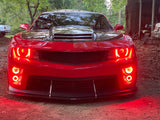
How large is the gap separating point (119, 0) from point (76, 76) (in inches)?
925

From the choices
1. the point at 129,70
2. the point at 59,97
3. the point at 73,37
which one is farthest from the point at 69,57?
the point at 129,70

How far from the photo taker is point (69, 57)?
132 inches

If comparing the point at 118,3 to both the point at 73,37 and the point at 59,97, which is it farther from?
the point at 59,97

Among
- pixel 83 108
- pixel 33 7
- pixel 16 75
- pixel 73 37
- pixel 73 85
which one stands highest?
pixel 33 7

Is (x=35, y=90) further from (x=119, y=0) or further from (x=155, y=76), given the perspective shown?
(x=119, y=0)

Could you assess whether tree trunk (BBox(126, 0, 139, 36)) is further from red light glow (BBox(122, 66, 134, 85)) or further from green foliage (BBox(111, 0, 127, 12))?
red light glow (BBox(122, 66, 134, 85))

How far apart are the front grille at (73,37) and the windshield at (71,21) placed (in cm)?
91

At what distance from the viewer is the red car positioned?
3.29 metres

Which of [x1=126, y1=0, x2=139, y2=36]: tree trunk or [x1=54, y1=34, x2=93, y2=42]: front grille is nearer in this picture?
[x1=54, y1=34, x2=93, y2=42]: front grille

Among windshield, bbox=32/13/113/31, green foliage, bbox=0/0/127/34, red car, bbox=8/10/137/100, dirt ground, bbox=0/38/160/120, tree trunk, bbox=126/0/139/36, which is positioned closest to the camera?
dirt ground, bbox=0/38/160/120

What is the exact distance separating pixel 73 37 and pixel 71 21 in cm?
120

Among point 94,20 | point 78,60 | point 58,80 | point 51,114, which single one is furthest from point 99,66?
point 94,20

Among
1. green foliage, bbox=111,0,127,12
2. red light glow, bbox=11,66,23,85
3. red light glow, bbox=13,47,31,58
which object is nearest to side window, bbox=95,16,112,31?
red light glow, bbox=13,47,31,58

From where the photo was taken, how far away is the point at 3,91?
4.10m
